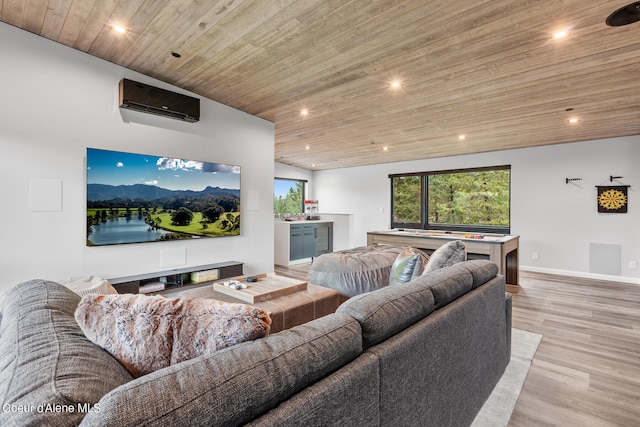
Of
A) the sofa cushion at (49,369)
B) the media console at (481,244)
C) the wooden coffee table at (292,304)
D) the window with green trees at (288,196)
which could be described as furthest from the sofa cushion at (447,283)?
the window with green trees at (288,196)

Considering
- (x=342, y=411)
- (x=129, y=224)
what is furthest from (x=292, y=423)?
(x=129, y=224)

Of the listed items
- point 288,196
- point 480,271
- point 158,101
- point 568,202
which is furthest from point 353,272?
point 288,196

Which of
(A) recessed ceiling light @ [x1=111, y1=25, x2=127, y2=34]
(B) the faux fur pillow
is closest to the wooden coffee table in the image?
(B) the faux fur pillow

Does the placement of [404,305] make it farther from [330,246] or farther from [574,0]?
[330,246]

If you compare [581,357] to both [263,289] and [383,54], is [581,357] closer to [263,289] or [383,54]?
[263,289]

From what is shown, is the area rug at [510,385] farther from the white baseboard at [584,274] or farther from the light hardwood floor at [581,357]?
the white baseboard at [584,274]

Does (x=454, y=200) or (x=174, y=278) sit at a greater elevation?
(x=454, y=200)

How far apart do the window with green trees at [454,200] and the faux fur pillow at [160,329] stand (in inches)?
250

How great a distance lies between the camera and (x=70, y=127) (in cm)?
291

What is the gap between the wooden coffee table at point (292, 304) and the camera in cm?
224

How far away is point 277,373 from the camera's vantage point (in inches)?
30.1

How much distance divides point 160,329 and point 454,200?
21.9 feet

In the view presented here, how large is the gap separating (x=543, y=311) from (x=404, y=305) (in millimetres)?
3259

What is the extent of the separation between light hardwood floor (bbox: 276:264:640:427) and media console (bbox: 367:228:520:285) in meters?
0.38
